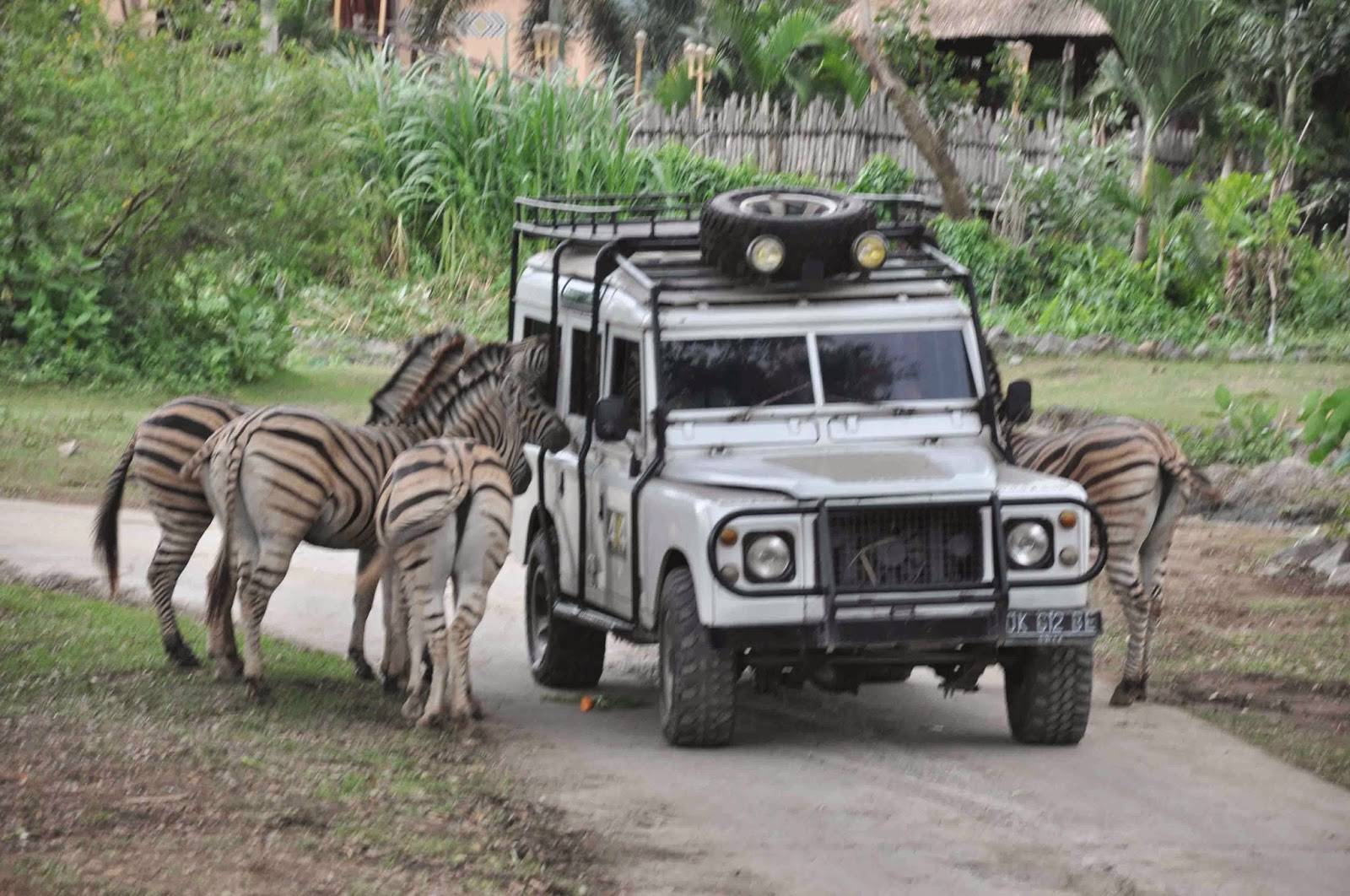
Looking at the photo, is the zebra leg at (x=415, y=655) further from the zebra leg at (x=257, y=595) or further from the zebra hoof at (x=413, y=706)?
the zebra leg at (x=257, y=595)

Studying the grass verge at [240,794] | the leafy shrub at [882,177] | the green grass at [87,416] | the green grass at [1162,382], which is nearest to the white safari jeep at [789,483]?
the grass verge at [240,794]

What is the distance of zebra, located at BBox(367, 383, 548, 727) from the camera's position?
29.8 feet

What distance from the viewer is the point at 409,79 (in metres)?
28.4

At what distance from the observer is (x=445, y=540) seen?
30.1 feet

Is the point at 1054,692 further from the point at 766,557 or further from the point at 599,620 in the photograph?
the point at 599,620

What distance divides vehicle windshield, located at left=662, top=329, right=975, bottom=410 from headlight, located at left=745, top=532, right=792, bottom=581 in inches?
48.1

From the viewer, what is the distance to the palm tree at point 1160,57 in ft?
86.3

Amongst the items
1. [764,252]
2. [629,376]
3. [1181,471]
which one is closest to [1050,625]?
[1181,471]

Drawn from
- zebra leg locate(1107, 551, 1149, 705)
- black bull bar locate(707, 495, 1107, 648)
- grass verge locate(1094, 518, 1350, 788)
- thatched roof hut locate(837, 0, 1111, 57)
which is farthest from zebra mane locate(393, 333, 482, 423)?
thatched roof hut locate(837, 0, 1111, 57)

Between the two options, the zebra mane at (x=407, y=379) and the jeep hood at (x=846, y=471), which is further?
the zebra mane at (x=407, y=379)

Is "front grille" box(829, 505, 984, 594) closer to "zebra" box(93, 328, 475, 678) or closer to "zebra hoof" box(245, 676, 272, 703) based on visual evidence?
"zebra" box(93, 328, 475, 678)

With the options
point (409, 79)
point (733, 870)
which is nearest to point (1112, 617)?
point (733, 870)

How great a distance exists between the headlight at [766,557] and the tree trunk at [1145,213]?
63.8 ft

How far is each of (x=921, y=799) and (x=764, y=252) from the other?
109 inches
